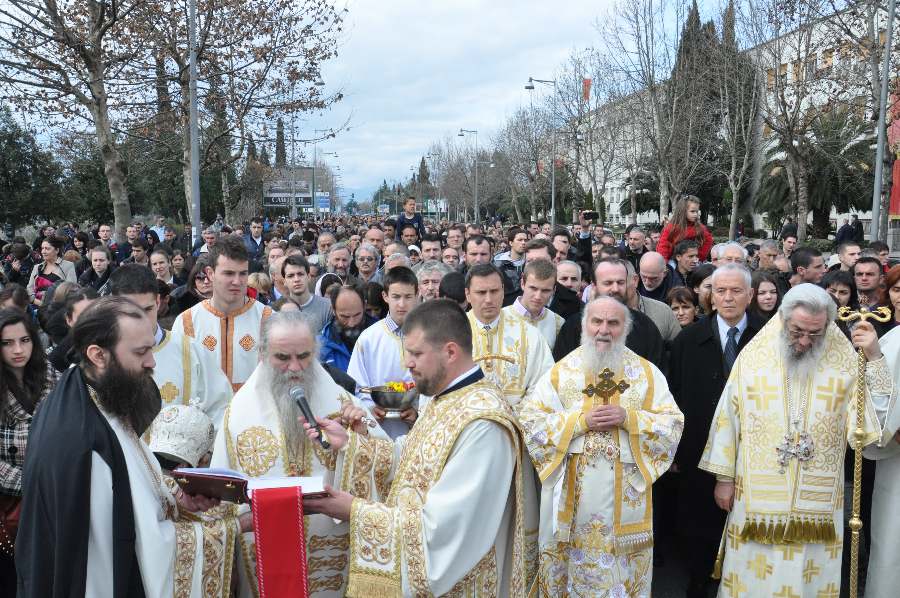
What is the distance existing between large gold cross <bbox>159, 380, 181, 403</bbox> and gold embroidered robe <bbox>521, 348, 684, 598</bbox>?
2203 mm

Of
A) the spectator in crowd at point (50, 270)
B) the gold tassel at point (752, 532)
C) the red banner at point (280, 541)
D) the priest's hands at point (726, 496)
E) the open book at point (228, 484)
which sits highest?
the spectator in crowd at point (50, 270)

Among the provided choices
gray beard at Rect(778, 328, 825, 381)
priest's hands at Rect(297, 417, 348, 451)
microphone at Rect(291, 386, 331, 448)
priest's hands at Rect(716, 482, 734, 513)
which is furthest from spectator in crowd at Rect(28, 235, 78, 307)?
gray beard at Rect(778, 328, 825, 381)

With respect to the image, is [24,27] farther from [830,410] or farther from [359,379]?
[830,410]

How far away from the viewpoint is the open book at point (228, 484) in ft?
9.04

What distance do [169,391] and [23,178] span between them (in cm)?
3266

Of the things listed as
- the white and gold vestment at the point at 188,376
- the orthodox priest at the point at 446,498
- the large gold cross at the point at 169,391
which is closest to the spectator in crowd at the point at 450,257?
the white and gold vestment at the point at 188,376

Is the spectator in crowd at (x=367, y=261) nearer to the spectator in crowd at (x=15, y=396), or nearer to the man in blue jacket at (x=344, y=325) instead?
the man in blue jacket at (x=344, y=325)

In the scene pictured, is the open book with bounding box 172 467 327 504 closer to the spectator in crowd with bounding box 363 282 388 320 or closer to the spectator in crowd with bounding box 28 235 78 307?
the spectator in crowd with bounding box 363 282 388 320

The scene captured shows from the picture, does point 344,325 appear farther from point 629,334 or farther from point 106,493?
point 106,493

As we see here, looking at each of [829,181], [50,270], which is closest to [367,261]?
[50,270]

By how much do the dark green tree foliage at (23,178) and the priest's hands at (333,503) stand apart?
106 feet

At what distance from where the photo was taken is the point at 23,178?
3138 centimetres

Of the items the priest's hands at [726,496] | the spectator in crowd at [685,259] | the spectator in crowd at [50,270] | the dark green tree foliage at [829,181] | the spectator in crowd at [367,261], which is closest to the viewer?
the priest's hands at [726,496]

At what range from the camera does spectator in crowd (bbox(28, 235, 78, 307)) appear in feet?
31.4
